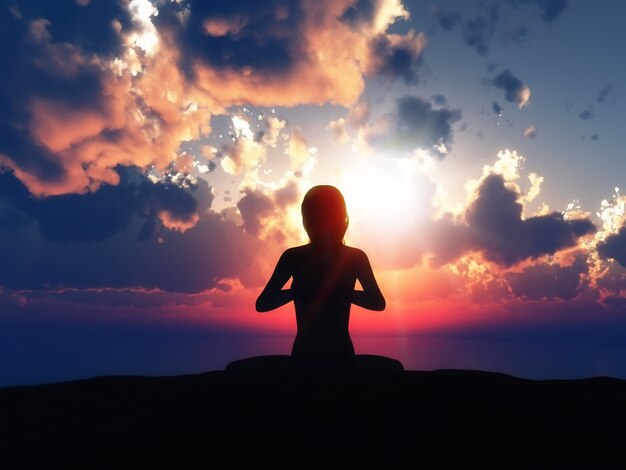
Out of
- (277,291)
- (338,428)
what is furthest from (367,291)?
(338,428)

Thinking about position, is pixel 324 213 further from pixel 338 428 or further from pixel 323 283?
pixel 338 428

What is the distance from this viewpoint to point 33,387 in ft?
23.2

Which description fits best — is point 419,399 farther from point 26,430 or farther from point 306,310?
point 26,430

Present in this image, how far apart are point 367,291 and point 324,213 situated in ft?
4.87

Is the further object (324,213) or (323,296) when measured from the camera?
(324,213)

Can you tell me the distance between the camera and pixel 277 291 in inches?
274

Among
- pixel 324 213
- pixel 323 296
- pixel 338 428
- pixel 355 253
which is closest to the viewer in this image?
pixel 338 428

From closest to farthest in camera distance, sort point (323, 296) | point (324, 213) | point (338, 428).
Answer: point (338, 428) → point (323, 296) → point (324, 213)

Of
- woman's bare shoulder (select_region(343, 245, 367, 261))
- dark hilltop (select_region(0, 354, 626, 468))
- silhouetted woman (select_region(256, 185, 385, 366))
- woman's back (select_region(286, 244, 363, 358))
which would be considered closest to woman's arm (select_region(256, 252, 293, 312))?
silhouetted woman (select_region(256, 185, 385, 366))

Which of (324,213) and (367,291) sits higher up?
(324,213)

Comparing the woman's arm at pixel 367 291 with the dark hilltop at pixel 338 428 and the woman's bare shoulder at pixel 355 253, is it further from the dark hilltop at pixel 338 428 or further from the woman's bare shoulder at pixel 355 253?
the dark hilltop at pixel 338 428

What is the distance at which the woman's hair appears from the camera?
6879 mm

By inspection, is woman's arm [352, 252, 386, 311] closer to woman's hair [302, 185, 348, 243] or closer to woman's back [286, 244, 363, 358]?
woman's back [286, 244, 363, 358]

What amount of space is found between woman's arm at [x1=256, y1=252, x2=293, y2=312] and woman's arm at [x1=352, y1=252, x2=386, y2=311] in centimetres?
111
